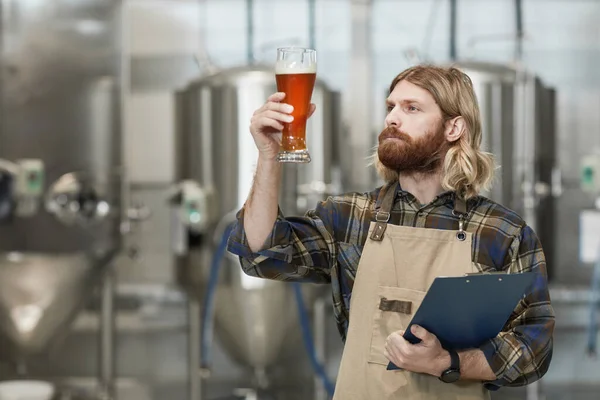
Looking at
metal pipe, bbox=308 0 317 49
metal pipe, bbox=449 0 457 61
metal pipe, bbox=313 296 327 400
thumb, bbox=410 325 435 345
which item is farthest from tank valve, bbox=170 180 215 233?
thumb, bbox=410 325 435 345

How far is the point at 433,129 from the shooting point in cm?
178

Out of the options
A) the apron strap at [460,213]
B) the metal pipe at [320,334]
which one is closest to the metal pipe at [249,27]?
the metal pipe at [320,334]

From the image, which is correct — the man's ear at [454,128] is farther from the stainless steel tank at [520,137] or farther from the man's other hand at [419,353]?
the stainless steel tank at [520,137]

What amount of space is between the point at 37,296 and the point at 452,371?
8.18 feet

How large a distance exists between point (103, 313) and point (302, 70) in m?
3.20

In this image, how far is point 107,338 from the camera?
460cm

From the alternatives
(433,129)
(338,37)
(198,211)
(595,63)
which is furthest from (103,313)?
(433,129)

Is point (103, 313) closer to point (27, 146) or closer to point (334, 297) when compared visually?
point (27, 146)

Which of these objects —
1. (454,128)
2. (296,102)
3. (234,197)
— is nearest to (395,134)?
(454,128)

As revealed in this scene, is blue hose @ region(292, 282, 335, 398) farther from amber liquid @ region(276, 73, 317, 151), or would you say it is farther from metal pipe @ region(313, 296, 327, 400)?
amber liquid @ region(276, 73, 317, 151)

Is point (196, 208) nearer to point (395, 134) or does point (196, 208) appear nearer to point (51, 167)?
point (51, 167)

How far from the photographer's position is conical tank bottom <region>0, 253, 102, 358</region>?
3680 millimetres

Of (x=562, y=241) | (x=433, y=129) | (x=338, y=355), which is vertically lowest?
(x=338, y=355)

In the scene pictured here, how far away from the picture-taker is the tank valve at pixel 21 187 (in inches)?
143
